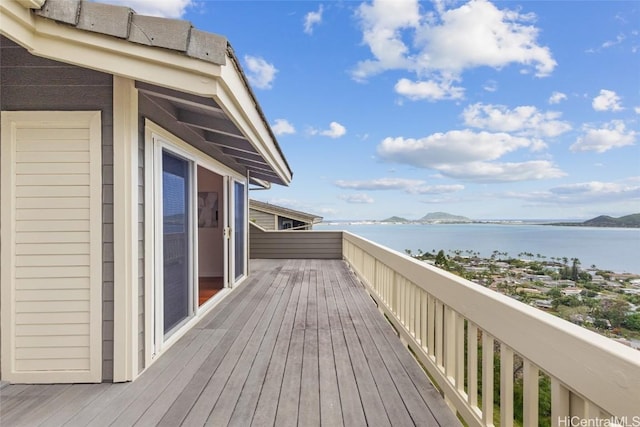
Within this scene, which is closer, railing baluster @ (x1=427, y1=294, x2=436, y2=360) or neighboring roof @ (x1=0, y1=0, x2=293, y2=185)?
neighboring roof @ (x1=0, y1=0, x2=293, y2=185)

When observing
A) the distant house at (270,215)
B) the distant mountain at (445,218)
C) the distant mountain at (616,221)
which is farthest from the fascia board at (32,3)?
Answer: the distant house at (270,215)

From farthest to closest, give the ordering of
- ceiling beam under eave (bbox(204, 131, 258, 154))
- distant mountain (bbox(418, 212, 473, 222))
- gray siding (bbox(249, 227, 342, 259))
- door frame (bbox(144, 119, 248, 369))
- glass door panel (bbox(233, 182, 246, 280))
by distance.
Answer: distant mountain (bbox(418, 212, 473, 222)) < gray siding (bbox(249, 227, 342, 259)) < glass door panel (bbox(233, 182, 246, 280)) < ceiling beam under eave (bbox(204, 131, 258, 154)) < door frame (bbox(144, 119, 248, 369))

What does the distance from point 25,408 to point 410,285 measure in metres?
2.71

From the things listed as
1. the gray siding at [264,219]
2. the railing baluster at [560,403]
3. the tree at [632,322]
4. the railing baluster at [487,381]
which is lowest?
the railing baluster at [487,381]

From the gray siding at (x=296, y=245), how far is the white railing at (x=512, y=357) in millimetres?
5510

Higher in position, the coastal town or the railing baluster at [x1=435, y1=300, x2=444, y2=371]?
the coastal town

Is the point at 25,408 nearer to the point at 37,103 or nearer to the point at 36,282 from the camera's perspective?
the point at 36,282

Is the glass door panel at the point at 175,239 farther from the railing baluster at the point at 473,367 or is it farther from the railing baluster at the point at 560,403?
the railing baluster at the point at 560,403

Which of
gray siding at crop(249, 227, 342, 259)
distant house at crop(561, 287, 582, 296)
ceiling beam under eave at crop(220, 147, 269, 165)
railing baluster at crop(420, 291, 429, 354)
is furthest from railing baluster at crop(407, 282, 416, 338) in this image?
gray siding at crop(249, 227, 342, 259)

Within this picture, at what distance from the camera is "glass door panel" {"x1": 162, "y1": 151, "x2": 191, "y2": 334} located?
2.58 meters

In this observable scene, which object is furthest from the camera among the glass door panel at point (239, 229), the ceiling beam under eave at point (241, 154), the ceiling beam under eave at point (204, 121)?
the glass door panel at point (239, 229)

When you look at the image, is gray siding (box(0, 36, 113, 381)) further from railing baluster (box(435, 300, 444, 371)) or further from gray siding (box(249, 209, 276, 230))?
gray siding (box(249, 209, 276, 230))

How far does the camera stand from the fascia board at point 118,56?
5.65ft

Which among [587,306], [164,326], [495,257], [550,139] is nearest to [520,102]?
[550,139]
